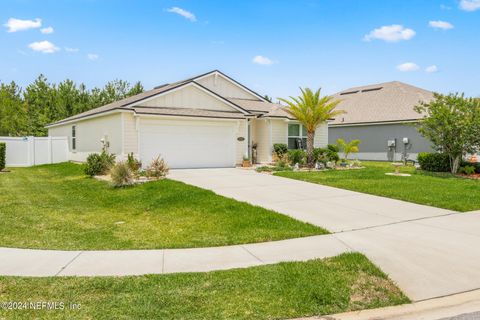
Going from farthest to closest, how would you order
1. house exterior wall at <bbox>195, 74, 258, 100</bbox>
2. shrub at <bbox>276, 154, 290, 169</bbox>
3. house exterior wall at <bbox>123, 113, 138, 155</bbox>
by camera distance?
house exterior wall at <bbox>195, 74, 258, 100</bbox> < shrub at <bbox>276, 154, 290, 169</bbox> < house exterior wall at <bbox>123, 113, 138, 155</bbox>

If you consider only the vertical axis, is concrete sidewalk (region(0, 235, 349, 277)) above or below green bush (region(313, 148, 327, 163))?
below

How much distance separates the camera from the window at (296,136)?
947 inches

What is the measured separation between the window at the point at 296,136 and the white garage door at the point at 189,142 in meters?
Answer: 4.65

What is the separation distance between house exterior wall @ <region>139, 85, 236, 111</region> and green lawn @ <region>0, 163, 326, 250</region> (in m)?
7.39

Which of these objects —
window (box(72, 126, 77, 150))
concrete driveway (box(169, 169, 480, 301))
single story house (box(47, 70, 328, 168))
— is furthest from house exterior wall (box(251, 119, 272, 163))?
window (box(72, 126, 77, 150))

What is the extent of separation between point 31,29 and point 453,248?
28743 mm

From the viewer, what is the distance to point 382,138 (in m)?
28.1

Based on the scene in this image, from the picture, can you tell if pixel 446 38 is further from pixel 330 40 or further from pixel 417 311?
pixel 417 311

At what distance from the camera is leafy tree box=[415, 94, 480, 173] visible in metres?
16.4

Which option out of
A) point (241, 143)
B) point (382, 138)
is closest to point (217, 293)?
point (241, 143)

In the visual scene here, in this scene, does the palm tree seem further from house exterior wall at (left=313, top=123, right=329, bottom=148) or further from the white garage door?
house exterior wall at (left=313, top=123, right=329, bottom=148)

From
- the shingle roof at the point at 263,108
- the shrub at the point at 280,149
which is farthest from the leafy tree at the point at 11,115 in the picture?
the shrub at the point at 280,149

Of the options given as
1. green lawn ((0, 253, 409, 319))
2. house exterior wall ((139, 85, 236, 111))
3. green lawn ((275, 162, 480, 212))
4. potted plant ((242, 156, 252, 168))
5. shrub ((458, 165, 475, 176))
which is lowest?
green lawn ((0, 253, 409, 319))

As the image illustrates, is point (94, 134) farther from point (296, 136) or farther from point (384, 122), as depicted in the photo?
point (384, 122)
